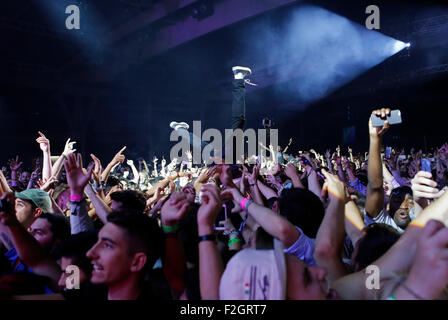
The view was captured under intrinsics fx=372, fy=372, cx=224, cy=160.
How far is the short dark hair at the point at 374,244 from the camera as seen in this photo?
69.8 inches

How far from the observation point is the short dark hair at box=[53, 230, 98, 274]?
6.42ft

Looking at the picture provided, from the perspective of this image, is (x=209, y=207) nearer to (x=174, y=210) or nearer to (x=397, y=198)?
(x=174, y=210)

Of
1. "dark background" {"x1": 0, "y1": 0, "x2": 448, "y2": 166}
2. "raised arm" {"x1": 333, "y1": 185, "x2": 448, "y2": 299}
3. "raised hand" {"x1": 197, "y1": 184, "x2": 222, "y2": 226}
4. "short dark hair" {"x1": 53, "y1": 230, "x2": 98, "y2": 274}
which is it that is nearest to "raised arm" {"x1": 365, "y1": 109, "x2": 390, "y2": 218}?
"raised arm" {"x1": 333, "y1": 185, "x2": 448, "y2": 299}

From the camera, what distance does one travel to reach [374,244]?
180cm

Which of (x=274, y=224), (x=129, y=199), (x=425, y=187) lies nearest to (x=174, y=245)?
(x=274, y=224)

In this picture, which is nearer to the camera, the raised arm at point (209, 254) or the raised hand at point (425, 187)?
the raised arm at point (209, 254)

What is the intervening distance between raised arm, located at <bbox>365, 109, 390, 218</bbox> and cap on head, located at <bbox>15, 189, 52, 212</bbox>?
7.92ft

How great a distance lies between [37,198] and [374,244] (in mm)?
2353

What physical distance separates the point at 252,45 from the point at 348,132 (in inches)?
260

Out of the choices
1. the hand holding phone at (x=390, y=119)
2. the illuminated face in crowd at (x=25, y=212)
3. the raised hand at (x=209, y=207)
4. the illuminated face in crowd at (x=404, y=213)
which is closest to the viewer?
the raised hand at (x=209, y=207)

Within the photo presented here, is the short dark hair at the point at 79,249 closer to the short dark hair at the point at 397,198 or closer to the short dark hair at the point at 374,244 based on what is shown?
the short dark hair at the point at 374,244

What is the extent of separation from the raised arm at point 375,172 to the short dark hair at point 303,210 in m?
0.43

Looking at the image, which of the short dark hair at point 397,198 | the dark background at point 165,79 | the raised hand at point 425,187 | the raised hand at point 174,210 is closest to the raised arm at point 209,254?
the raised hand at point 174,210

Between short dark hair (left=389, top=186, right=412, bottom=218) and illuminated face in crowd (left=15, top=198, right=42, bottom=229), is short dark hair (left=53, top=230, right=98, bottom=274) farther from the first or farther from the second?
short dark hair (left=389, top=186, right=412, bottom=218)
